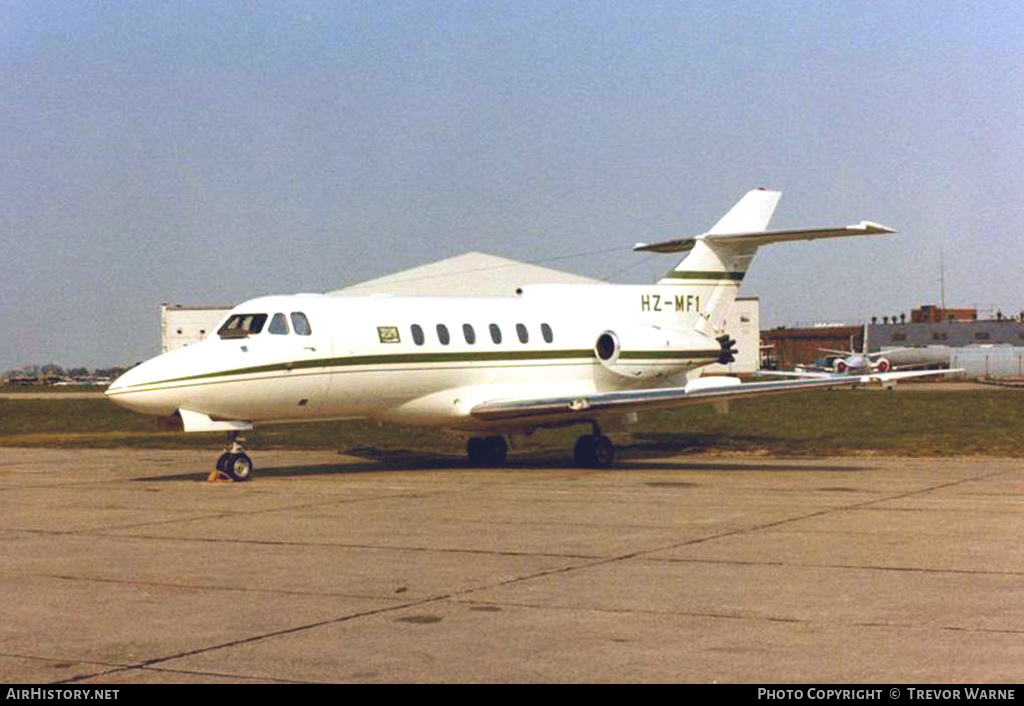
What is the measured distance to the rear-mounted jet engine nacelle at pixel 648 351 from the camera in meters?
26.6

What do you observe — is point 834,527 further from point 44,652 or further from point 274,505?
point 44,652

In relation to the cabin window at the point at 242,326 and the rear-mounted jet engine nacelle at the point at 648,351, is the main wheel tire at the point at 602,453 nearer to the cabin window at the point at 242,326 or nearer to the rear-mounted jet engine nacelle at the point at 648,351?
the rear-mounted jet engine nacelle at the point at 648,351

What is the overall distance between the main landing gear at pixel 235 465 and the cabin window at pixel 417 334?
3.76 m

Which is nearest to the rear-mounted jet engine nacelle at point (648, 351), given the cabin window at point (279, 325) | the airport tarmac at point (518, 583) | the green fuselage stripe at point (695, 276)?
the green fuselage stripe at point (695, 276)

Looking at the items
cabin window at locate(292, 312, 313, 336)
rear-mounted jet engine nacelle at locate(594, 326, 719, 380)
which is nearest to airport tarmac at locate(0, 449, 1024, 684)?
cabin window at locate(292, 312, 313, 336)

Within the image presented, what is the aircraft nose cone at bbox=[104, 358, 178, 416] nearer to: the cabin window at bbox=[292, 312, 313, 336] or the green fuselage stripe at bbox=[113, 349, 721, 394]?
the green fuselage stripe at bbox=[113, 349, 721, 394]

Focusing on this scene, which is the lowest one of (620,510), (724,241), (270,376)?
(620,510)

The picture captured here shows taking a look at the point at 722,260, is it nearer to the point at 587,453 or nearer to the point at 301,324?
the point at 587,453

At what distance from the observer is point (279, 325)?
22156mm

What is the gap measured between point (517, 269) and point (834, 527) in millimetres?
50709

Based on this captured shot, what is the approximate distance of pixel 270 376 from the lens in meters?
21.7

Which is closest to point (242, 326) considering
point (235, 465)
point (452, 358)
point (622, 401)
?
point (235, 465)

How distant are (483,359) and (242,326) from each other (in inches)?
188
